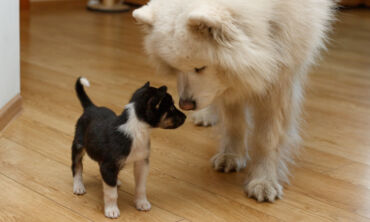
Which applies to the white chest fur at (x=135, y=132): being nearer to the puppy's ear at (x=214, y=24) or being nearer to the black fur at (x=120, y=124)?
the black fur at (x=120, y=124)

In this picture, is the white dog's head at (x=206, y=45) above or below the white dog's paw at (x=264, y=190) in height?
above

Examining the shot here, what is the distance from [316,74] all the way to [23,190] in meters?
2.47

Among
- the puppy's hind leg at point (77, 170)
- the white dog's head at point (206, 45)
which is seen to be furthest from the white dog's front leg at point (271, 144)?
the puppy's hind leg at point (77, 170)

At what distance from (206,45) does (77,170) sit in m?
0.64

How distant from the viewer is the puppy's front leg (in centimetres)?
167

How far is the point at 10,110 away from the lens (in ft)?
7.91

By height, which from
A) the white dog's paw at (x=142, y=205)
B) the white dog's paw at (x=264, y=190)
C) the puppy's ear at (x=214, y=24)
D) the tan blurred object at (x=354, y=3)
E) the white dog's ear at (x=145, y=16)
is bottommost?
the tan blurred object at (x=354, y=3)

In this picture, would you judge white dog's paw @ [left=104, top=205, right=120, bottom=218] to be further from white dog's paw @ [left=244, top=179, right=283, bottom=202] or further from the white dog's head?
white dog's paw @ [left=244, top=179, right=283, bottom=202]

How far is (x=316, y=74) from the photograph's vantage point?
368cm

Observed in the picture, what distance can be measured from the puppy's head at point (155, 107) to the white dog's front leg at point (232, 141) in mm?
499

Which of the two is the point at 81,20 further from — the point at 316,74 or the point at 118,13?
the point at 316,74

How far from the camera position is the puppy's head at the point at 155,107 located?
157cm

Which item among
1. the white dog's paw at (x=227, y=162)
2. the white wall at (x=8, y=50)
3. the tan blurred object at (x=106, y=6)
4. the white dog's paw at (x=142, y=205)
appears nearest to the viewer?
the white dog's paw at (x=142, y=205)

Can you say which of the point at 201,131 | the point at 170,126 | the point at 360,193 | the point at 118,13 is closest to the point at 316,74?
the point at 201,131
